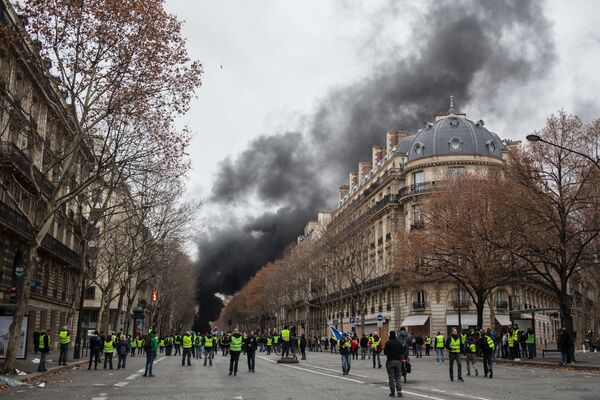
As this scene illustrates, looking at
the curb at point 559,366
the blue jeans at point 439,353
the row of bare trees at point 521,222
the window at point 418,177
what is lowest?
the curb at point 559,366

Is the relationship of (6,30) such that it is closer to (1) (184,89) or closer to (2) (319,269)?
(1) (184,89)

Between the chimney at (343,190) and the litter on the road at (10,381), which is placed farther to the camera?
the chimney at (343,190)

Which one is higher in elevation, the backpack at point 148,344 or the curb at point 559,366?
the backpack at point 148,344

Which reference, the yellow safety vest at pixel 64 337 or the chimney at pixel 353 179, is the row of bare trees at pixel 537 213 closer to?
the yellow safety vest at pixel 64 337

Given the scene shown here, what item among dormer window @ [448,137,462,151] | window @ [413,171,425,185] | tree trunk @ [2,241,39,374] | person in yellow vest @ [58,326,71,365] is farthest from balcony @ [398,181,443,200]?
tree trunk @ [2,241,39,374]

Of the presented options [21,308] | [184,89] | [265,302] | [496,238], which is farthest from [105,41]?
[265,302]

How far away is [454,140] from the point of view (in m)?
60.2

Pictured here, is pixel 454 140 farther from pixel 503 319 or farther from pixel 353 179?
pixel 353 179

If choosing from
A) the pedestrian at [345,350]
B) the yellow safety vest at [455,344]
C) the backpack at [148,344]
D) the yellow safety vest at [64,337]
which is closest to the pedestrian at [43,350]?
the yellow safety vest at [64,337]

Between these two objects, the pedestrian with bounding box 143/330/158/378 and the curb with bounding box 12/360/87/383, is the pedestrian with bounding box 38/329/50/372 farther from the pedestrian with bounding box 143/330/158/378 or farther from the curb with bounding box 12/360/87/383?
the pedestrian with bounding box 143/330/158/378

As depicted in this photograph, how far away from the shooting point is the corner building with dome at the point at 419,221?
56.8m

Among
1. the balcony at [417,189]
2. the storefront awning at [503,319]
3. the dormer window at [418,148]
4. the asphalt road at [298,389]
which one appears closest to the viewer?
the asphalt road at [298,389]

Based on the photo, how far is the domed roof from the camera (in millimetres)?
60062

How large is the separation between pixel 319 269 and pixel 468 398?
53263 mm
